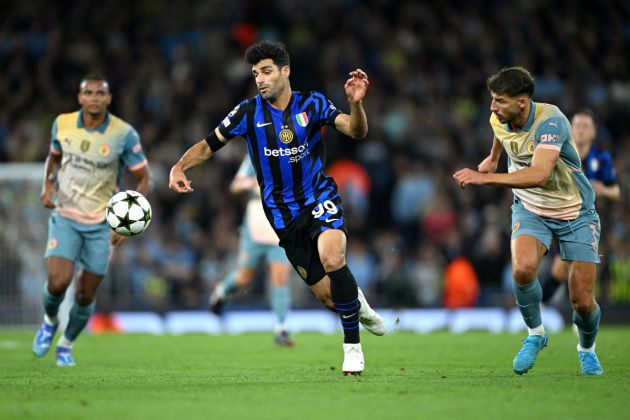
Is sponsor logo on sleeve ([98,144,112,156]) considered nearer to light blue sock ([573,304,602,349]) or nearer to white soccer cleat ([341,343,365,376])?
white soccer cleat ([341,343,365,376])

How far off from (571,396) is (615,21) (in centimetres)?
1778

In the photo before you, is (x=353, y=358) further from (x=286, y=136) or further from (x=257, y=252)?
(x=257, y=252)

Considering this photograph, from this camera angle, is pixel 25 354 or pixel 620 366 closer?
pixel 620 366

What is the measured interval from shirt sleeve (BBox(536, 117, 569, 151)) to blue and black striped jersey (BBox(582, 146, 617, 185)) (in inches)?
174

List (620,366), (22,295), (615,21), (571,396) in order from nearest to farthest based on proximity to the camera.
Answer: (571,396)
(620,366)
(22,295)
(615,21)

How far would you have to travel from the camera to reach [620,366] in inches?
373

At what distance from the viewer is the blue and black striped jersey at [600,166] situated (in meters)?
12.7

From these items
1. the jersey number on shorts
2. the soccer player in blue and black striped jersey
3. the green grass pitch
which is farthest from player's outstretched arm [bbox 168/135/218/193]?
the green grass pitch

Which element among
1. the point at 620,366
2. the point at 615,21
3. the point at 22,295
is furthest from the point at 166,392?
the point at 615,21

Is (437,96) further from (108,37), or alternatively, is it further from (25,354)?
(25,354)

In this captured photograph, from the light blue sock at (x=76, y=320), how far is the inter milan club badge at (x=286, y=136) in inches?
130

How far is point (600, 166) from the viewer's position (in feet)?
41.7

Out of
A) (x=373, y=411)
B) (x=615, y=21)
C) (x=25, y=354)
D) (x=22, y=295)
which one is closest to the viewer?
(x=373, y=411)

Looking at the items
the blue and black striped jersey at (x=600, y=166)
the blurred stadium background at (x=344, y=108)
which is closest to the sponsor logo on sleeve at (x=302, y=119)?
the blue and black striped jersey at (x=600, y=166)
